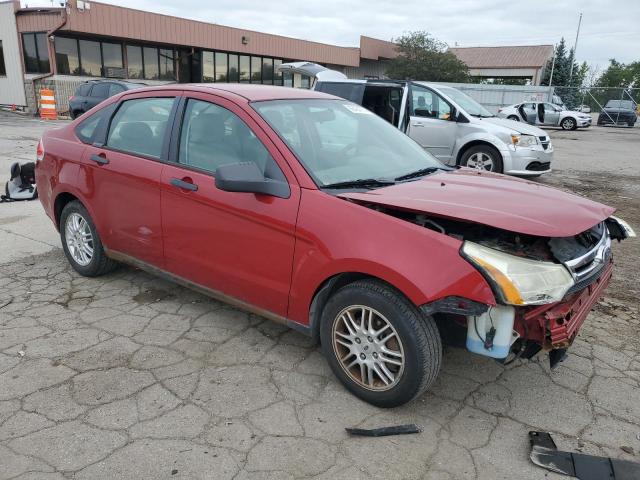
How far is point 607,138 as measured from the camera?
73.1ft

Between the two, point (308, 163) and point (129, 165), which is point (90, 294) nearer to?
point (129, 165)

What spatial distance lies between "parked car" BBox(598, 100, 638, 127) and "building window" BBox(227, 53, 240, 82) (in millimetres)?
21995

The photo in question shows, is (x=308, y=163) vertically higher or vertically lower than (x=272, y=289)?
higher

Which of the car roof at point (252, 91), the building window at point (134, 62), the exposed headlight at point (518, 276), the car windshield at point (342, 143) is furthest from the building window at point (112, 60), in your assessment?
the exposed headlight at point (518, 276)

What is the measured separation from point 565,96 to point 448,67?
10.2 m

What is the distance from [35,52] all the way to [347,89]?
19574 mm

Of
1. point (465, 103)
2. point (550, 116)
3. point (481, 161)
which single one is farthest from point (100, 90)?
point (550, 116)

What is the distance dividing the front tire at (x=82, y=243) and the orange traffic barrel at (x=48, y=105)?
19946mm

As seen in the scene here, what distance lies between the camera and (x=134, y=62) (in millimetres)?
26328

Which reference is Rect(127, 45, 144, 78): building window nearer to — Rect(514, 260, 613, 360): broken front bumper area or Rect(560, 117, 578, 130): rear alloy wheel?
Rect(560, 117, 578, 130): rear alloy wheel

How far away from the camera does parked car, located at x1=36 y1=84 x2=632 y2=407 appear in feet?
8.35

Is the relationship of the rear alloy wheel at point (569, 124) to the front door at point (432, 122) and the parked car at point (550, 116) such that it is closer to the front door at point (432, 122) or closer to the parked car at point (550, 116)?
the parked car at point (550, 116)

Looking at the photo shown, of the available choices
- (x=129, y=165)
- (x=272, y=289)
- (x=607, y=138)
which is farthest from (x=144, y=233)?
(x=607, y=138)

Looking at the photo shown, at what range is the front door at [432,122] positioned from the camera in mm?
9648
